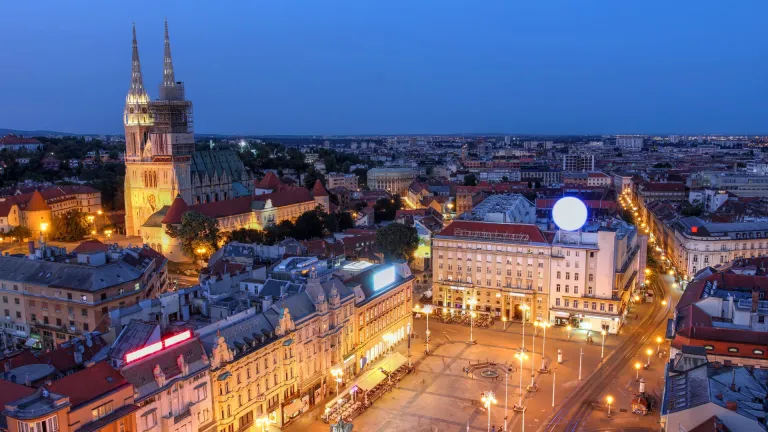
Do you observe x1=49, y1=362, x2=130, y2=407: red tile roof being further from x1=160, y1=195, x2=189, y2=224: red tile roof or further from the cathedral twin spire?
the cathedral twin spire

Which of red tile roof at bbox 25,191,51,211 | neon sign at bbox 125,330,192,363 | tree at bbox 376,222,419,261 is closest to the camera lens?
neon sign at bbox 125,330,192,363

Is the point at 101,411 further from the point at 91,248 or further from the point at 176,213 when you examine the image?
the point at 176,213

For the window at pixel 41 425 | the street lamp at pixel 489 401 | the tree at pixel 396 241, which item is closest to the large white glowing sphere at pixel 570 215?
the tree at pixel 396 241

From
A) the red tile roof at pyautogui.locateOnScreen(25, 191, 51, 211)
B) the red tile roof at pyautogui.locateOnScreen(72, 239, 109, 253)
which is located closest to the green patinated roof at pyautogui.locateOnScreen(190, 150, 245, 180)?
the red tile roof at pyautogui.locateOnScreen(25, 191, 51, 211)

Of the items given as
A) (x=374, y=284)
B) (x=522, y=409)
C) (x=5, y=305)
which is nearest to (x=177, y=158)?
(x=5, y=305)

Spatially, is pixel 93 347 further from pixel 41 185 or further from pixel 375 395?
pixel 41 185

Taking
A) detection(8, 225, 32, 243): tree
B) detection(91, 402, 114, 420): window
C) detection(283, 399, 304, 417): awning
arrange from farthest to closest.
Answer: detection(8, 225, 32, 243): tree < detection(283, 399, 304, 417): awning < detection(91, 402, 114, 420): window
